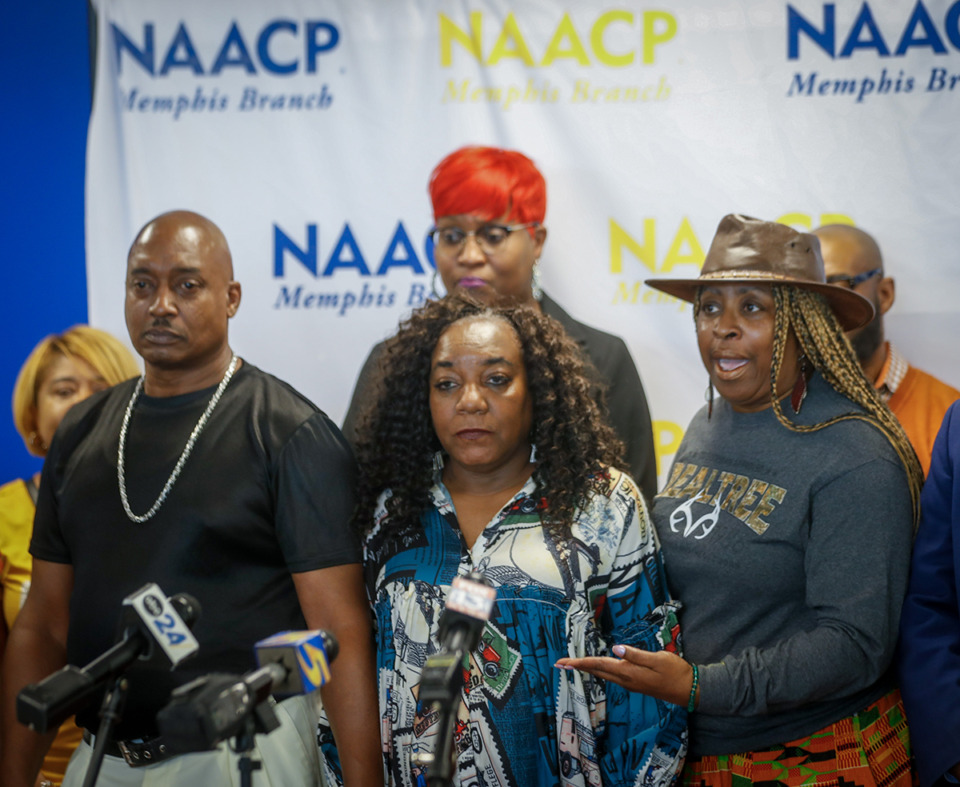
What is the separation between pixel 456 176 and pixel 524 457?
1209 mm

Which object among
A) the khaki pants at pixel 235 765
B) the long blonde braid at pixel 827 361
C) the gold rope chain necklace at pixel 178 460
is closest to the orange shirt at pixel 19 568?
the khaki pants at pixel 235 765

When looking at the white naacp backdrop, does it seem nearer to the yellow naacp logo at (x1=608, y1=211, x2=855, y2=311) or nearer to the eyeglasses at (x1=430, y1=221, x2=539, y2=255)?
the yellow naacp logo at (x1=608, y1=211, x2=855, y2=311)

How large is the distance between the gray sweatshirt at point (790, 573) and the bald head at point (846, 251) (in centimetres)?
103

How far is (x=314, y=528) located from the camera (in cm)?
222

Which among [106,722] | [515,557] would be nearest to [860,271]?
[515,557]

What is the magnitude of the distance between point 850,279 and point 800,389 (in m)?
1.07

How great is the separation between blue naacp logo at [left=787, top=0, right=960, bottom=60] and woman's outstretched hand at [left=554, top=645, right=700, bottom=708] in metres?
2.47

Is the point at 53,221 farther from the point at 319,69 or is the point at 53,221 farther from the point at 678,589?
the point at 678,589

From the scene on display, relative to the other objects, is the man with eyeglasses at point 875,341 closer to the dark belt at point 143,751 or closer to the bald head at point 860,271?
the bald head at point 860,271

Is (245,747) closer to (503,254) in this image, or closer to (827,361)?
(827,361)

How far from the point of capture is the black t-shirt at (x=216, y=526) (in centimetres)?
220

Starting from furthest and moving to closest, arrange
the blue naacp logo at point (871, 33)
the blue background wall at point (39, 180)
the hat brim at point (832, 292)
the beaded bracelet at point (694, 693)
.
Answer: the blue background wall at point (39, 180)
the blue naacp logo at point (871, 33)
the hat brim at point (832, 292)
the beaded bracelet at point (694, 693)

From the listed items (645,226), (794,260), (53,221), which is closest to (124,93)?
(53,221)

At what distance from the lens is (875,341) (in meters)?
3.31
